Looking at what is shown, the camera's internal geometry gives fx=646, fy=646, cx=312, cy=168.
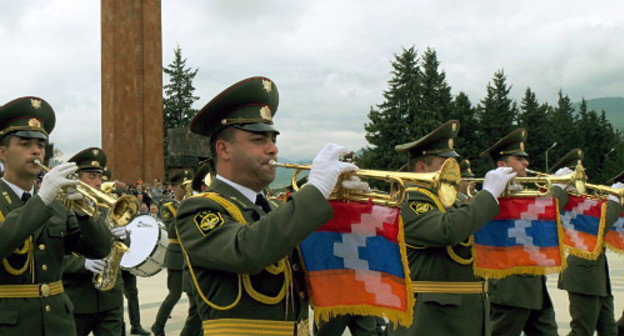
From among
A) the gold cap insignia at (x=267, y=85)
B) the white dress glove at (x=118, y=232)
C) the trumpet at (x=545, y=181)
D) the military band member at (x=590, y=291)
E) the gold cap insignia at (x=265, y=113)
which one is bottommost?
the military band member at (x=590, y=291)

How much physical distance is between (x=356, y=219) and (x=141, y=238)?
6025mm

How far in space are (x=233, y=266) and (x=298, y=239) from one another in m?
0.30

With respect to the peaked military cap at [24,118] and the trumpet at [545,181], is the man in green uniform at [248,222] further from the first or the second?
the trumpet at [545,181]

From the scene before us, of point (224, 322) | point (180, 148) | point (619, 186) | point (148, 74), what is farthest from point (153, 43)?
point (224, 322)

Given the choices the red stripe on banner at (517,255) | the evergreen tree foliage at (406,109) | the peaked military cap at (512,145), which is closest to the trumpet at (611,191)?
the peaked military cap at (512,145)

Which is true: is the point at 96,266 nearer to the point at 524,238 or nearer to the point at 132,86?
the point at 524,238

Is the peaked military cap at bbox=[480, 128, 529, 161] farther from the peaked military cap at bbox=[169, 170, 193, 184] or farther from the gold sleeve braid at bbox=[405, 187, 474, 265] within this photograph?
the peaked military cap at bbox=[169, 170, 193, 184]

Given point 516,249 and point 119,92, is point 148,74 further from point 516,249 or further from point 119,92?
point 516,249

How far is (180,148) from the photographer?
29.9 m

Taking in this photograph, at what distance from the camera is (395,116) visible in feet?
180

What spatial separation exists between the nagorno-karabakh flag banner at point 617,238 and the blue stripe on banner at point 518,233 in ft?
8.78

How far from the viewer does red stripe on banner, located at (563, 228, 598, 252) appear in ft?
21.0

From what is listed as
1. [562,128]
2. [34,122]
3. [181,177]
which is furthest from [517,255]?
[562,128]

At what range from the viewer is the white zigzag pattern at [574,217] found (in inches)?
256
